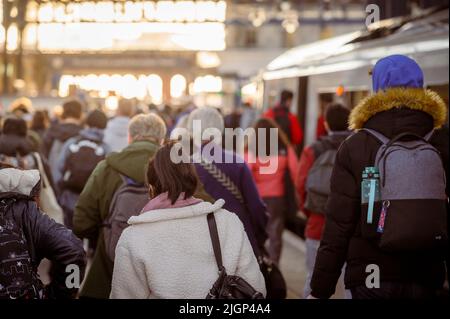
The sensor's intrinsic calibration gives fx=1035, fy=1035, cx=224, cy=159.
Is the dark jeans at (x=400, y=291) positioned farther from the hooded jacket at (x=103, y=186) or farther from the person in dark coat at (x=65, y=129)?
the person in dark coat at (x=65, y=129)

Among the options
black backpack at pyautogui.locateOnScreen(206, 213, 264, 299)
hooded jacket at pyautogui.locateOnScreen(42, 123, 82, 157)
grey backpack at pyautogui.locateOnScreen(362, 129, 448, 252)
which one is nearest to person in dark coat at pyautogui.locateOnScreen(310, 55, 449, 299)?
grey backpack at pyautogui.locateOnScreen(362, 129, 448, 252)

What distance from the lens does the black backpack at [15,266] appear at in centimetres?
413

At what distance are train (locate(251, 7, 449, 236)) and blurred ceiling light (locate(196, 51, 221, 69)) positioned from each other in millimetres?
54016

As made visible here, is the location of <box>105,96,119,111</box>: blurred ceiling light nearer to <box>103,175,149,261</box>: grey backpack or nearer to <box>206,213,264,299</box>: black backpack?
<box>103,175,149,261</box>: grey backpack

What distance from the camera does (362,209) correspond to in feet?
15.7

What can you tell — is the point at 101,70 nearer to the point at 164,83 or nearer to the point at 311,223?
the point at 164,83

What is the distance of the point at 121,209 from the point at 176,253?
71.6 inches

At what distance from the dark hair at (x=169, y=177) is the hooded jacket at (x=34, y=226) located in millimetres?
472

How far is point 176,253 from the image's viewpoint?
4348mm

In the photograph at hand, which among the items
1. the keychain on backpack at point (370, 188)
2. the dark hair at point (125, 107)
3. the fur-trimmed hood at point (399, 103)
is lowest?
the keychain on backpack at point (370, 188)

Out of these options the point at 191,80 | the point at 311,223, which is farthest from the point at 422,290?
the point at 191,80

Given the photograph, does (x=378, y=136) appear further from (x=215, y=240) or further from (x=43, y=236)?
(x=43, y=236)

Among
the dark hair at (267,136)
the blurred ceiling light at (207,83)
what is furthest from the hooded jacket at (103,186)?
the blurred ceiling light at (207,83)

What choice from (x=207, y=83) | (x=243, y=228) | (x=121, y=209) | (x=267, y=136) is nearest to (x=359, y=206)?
(x=243, y=228)
